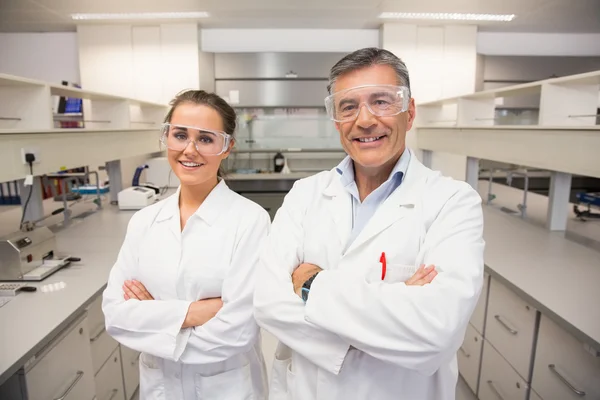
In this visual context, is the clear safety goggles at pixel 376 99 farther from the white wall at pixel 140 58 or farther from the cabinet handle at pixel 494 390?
the white wall at pixel 140 58

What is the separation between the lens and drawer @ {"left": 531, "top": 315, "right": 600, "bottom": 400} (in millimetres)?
1333

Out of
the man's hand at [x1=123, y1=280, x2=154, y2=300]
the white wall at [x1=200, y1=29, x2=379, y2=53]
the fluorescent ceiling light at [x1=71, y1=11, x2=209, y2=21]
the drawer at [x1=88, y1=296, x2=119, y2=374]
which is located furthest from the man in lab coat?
the white wall at [x1=200, y1=29, x2=379, y2=53]

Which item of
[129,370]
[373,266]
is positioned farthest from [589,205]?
[129,370]

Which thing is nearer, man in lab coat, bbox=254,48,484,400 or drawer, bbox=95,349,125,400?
man in lab coat, bbox=254,48,484,400

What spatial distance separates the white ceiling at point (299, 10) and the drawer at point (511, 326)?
3274 mm

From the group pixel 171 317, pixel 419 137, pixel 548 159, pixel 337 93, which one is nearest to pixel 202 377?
pixel 171 317

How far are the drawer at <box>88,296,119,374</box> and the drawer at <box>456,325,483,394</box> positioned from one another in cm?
190

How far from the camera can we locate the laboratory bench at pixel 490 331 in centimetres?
131

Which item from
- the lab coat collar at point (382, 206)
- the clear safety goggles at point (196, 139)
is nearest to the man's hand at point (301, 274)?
the lab coat collar at point (382, 206)

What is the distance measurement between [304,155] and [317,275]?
4275 millimetres

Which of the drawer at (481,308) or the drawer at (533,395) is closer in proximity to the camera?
the drawer at (533,395)

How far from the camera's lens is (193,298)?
1.24m

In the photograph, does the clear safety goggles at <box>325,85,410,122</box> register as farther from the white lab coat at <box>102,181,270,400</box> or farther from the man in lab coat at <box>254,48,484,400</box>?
the white lab coat at <box>102,181,270,400</box>

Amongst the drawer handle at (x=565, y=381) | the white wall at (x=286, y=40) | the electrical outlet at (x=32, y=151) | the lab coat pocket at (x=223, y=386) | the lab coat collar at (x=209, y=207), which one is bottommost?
the drawer handle at (x=565, y=381)
